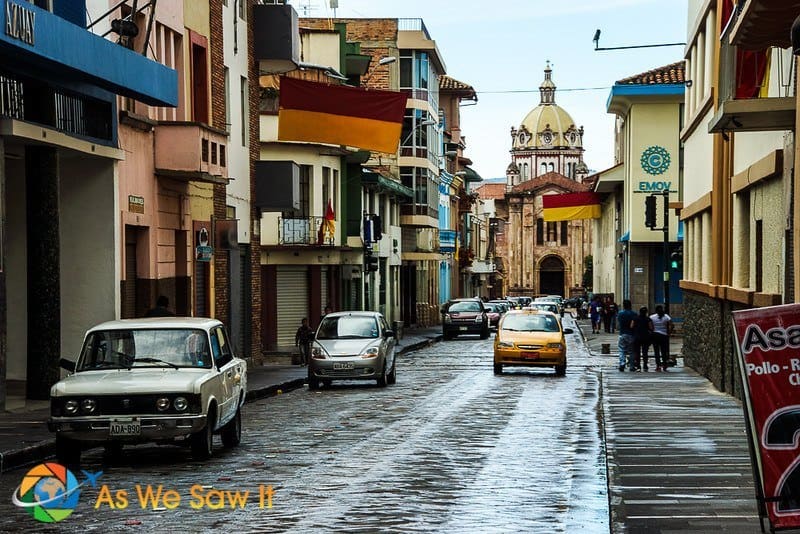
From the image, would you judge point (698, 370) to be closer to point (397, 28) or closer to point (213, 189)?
point (213, 189)

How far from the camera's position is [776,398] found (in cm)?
916

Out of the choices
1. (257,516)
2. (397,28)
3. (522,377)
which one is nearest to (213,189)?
(522,377)

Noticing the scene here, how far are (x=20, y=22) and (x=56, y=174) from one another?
449cm

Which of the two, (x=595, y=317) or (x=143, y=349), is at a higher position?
(x=143, y=349)

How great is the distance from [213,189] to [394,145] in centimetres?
533

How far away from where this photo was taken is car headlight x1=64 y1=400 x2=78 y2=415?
15.0 m

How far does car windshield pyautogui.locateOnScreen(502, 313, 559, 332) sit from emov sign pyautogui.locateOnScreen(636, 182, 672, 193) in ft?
80.3

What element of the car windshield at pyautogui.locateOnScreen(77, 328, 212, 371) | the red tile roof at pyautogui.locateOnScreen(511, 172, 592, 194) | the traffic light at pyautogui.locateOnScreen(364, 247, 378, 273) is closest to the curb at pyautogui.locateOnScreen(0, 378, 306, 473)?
the car windshield at pyautogui.locateOnScreen(77, 328, 212, 371)

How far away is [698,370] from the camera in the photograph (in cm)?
3469

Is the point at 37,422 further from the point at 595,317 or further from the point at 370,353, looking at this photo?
the point at 595,317

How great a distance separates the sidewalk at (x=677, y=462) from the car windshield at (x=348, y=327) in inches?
220

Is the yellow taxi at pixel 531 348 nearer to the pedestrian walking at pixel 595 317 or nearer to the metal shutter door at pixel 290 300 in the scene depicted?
the metal shutter door at pixel 290 300

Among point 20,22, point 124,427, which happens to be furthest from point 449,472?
point 20,22

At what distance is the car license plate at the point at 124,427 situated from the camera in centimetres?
1499
